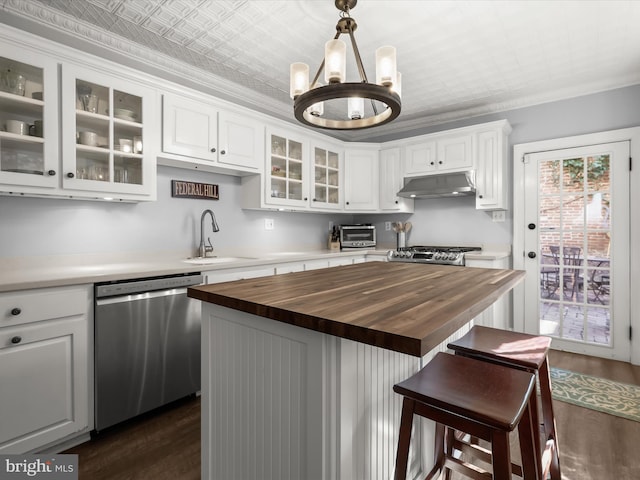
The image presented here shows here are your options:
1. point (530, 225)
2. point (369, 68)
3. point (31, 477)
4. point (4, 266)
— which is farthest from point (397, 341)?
point (530, 225)

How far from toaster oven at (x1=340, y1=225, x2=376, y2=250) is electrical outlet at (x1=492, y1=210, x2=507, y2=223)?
4.57ft

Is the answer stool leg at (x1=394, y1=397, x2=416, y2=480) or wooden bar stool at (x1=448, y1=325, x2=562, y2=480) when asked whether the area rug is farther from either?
stool leg at (x1=394, y1=397, x2=416, y2=480)

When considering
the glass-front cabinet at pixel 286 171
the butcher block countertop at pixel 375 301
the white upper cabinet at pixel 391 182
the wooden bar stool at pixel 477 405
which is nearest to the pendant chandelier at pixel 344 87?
→ the butcher block countertop at pixel 375 301

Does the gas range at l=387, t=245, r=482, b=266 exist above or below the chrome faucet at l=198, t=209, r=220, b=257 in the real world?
below

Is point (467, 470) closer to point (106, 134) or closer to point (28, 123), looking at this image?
point (106, 134)

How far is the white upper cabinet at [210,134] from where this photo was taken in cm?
253

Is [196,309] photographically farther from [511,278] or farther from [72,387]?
[511,278]

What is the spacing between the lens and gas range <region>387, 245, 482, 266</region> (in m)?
3.30

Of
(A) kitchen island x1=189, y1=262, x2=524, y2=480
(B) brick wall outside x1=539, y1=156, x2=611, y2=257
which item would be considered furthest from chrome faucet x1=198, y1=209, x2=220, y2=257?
(B) brick wall outside x1=539, y1=156, x2=611, y2=257

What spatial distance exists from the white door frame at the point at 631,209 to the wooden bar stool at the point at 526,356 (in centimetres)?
216

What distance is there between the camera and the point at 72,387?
5.91 feet

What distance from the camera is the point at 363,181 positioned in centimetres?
425

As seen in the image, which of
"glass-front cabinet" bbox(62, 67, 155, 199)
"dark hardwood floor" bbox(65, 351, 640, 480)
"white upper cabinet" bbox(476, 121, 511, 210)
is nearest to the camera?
"dark hardwood floor" bbox(65, 351, 640, 480)
